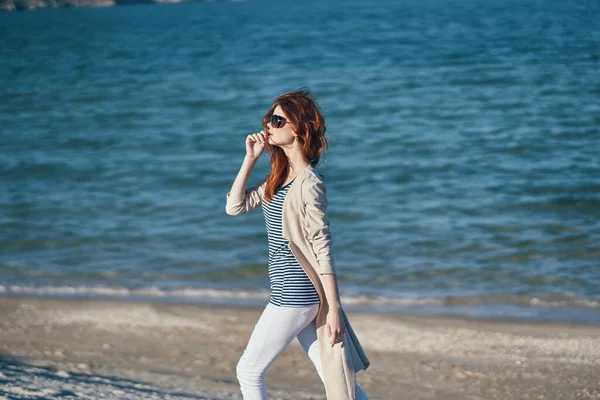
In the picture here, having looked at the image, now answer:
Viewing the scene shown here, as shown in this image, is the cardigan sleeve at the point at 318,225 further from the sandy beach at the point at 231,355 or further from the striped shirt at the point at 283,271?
the sandy beach at the point at 231,355

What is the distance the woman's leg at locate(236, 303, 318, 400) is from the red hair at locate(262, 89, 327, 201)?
526 mm

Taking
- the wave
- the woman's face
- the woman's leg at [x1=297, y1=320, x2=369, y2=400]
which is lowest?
the wave

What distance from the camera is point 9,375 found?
17.3 ft

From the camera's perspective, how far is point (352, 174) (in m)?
13.7

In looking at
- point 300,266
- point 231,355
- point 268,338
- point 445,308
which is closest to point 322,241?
point 300,266

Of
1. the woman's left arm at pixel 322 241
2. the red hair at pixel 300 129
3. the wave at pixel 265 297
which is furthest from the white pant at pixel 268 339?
the wave at pixel 265 297

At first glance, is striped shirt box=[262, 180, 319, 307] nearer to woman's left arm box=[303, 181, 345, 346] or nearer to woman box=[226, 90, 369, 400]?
woman box=[226, 90, 369, 400]

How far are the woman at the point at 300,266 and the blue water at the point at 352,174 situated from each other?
4.03 m

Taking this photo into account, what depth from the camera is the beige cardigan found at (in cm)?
349

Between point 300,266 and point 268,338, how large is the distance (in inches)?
13.7

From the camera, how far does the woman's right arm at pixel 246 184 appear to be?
3783mm

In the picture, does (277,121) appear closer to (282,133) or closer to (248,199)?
(282,133)

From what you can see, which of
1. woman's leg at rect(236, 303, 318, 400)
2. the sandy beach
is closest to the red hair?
woman's leg at rect(236, 303, 318, 400)

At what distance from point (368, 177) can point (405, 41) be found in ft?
73.3
